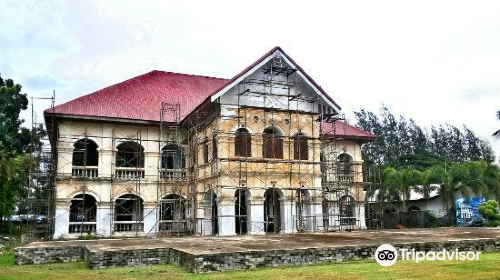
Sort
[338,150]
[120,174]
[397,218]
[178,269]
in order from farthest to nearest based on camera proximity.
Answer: [397,218], [338,150], [120,174], [178,269]

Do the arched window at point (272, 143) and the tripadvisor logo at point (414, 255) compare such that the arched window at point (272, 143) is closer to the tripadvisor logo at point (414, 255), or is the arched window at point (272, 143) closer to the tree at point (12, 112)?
the tripadvisor logo at point (414, 255)

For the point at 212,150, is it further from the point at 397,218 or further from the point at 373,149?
the point at 373,149

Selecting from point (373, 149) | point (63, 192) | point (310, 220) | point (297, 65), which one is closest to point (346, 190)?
point (310, 220)

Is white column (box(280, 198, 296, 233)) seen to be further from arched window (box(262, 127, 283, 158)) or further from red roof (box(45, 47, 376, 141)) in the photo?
red roof (box(45, 47, 376, 141))

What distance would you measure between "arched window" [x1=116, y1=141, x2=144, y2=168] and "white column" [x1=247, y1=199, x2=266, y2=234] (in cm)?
617

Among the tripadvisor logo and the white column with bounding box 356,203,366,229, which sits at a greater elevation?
the white column with bounding box 356,203,366,229

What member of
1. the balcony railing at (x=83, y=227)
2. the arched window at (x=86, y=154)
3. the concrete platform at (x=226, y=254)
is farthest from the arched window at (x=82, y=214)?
the concrete platform at (x=226, y=254)

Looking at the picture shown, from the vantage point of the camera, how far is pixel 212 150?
22.0 meters

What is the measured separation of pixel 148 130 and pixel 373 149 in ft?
157

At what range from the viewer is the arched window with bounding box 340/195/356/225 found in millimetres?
26641

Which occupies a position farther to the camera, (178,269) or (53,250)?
(53,250)

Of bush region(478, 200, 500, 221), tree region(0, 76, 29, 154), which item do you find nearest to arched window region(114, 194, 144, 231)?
tree region(0, 76, 29, 154)

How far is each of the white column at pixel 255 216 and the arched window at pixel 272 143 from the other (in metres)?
2.15

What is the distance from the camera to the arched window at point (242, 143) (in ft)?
70.6
